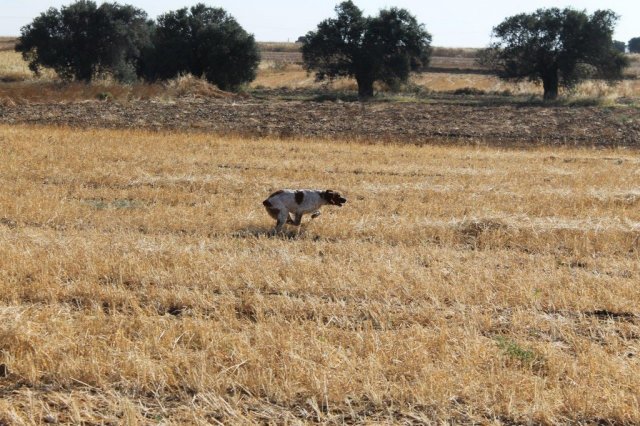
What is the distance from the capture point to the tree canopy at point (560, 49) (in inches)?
1684

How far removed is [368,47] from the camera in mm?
44562

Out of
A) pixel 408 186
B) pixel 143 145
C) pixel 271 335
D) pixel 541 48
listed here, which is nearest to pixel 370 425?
pixel 271 335

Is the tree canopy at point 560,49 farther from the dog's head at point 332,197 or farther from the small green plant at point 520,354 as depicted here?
the small green plant at point 520,354

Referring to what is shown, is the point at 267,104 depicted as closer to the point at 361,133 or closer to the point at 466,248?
the point at 361,133

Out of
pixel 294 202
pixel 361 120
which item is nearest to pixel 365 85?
pixel 361 120

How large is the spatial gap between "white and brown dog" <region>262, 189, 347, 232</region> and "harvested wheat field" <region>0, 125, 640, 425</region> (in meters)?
0.25

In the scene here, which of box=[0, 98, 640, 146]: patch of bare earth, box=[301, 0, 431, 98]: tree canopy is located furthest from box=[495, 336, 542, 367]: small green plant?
box=[301, 0, 431, 98]: tree canopy

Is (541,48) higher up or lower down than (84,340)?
higher up

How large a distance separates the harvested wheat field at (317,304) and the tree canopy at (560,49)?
30.8m

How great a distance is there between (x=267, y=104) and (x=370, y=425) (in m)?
31.2

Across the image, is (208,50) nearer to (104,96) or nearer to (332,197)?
(104,96)

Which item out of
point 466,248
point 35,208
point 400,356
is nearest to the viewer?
point 400,356

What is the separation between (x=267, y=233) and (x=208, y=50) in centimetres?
3786

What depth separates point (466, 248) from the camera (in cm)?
996
